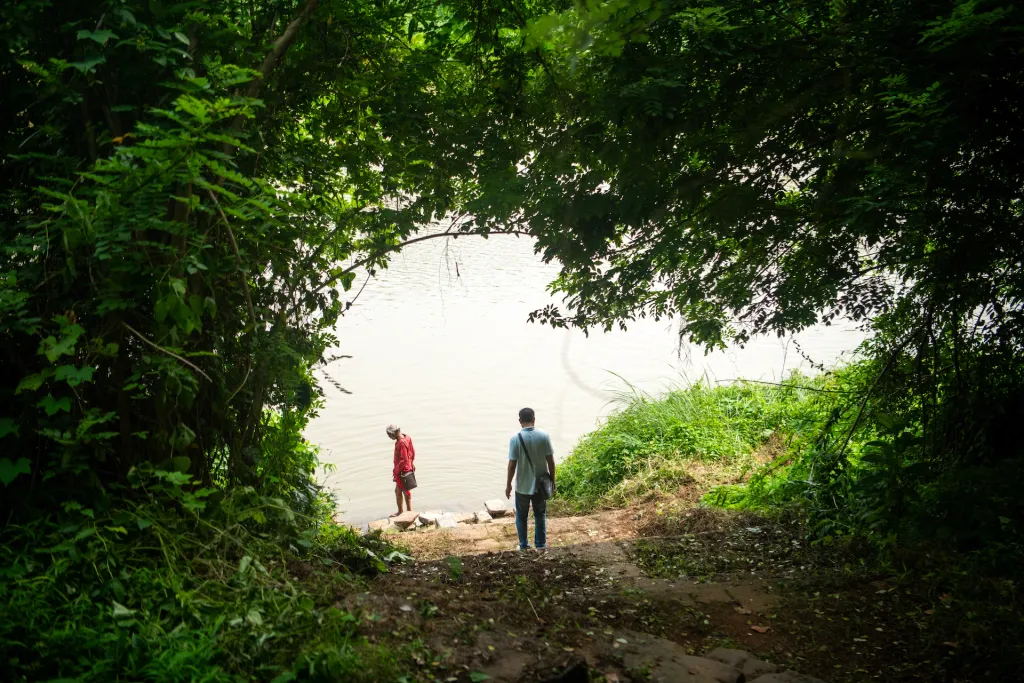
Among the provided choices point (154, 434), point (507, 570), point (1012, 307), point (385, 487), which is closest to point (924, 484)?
point (1012, 307)

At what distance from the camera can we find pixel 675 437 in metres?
9.52

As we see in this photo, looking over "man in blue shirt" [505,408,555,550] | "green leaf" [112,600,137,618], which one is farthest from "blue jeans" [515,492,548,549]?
"green leaf" [112,600,137,618]

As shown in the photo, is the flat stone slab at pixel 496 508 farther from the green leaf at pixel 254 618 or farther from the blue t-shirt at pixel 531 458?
the green leaf at pixel 254 618

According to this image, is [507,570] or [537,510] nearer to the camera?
[507,570]

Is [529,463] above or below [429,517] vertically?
above

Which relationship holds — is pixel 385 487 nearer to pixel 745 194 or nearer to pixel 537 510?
pixel 537 510

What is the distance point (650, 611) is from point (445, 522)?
5.67 meters

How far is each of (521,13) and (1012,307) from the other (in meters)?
3.56

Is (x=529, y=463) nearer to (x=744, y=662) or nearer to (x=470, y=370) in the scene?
(x=744, y=662)

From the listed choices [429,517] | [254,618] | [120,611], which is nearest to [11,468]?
[120,611]

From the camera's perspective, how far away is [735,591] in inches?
172

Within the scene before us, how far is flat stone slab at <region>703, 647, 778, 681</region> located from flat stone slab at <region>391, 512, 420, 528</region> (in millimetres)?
6382

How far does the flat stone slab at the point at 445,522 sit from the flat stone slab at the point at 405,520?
322mm

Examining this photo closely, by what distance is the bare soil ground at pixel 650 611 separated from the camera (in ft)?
9.93
